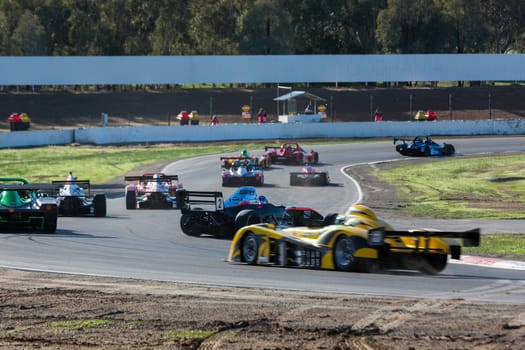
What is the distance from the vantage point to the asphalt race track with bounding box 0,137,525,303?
14.6 m

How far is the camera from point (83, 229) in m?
25.1

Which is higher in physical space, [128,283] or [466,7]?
[466,7]

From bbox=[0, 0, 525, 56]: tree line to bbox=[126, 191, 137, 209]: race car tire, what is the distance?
212 feet

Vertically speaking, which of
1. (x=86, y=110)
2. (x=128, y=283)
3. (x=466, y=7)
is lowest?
(x=128, y=283)

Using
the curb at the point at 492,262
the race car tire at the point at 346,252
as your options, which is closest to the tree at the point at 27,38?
the curb at the point at 492,262

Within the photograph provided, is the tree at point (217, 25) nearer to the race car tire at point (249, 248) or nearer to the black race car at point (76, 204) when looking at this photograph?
the black race car at point (76, 204)

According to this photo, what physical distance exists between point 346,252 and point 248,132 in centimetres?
4421

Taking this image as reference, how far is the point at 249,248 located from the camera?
18.0m

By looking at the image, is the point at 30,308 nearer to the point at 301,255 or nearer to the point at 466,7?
the point at 301,255

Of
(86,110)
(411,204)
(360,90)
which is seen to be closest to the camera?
(411,204)

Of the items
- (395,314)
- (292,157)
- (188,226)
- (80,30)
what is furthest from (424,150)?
(80,30)

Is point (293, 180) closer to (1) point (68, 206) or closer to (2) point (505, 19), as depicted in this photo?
(1) point (68, 206)

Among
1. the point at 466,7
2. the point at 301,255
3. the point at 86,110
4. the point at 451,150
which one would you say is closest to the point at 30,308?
the point at 301,255

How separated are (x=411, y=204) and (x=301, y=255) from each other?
14.5 meters
